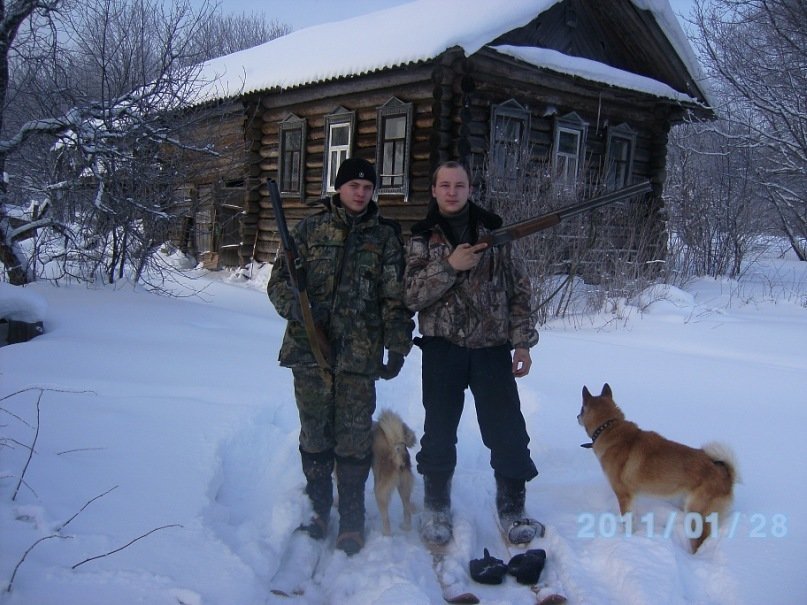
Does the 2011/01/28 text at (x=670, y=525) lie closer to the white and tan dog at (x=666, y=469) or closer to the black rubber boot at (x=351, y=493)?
the white and tan dog at (x=666, y=469)

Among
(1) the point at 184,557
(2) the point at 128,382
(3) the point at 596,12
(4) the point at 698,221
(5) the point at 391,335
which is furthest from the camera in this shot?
(4) the point at 698,221

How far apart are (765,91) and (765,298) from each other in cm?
488

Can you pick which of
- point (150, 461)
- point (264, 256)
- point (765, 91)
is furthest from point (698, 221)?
point (150, 461)

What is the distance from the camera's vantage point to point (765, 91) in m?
12.4

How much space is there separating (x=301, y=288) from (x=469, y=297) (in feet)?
2.71

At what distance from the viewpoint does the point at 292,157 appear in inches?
539

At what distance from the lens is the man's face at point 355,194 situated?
9.76ft

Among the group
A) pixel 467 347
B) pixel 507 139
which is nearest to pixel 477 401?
pixel 467 347

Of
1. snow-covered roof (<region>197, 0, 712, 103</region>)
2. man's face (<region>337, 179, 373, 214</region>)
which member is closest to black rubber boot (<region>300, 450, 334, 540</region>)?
man's face (<region>337, 179, 373, 214</region>)

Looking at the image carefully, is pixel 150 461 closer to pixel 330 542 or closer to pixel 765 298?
pixel 330 542

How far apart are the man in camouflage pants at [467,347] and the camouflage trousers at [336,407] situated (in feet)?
1.08

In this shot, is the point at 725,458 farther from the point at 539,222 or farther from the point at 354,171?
the point at 354,171

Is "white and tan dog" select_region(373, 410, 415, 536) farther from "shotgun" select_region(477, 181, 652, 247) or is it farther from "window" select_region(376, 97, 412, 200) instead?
"window" select_region(376, 97, 412, 200)

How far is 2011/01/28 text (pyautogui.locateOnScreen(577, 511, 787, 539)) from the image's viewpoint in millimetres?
2875
